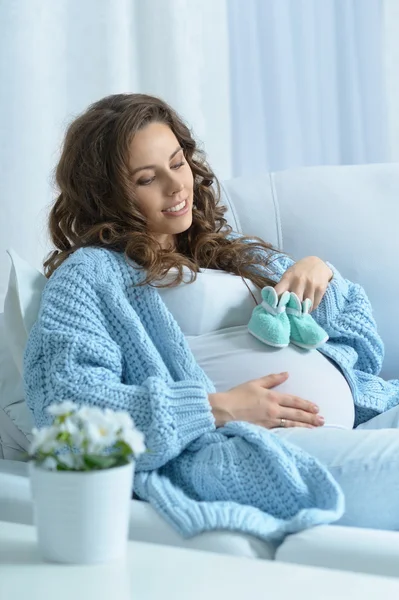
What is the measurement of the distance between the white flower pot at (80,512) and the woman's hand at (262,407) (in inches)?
19.2

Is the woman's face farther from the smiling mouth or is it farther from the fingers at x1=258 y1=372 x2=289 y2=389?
the fingers at x1=258 y1=372 x2=289 y2=389

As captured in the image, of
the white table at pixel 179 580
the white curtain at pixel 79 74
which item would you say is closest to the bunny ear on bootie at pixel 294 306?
the white table at pixel 179 580

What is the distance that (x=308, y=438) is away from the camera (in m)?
1.36

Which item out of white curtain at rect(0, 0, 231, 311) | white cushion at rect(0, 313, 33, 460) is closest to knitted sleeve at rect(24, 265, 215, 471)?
white cushion at rect(0, 313, 33, 460)

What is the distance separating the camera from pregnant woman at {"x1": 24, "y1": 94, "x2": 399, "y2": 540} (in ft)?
4.14

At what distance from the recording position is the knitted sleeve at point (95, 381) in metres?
1.31

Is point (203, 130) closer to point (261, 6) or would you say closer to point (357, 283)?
point (261, 6)

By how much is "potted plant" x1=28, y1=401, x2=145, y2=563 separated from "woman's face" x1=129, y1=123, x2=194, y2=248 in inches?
29.9

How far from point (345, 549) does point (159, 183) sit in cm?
79

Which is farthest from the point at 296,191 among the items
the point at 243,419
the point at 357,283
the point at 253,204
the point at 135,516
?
the point at 135,516

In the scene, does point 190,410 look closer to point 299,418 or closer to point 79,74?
point 299,418

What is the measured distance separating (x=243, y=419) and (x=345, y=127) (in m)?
1.66

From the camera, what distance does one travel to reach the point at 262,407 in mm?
1429

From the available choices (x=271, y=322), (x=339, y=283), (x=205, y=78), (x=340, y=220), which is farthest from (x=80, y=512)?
(x=205, y=78)
